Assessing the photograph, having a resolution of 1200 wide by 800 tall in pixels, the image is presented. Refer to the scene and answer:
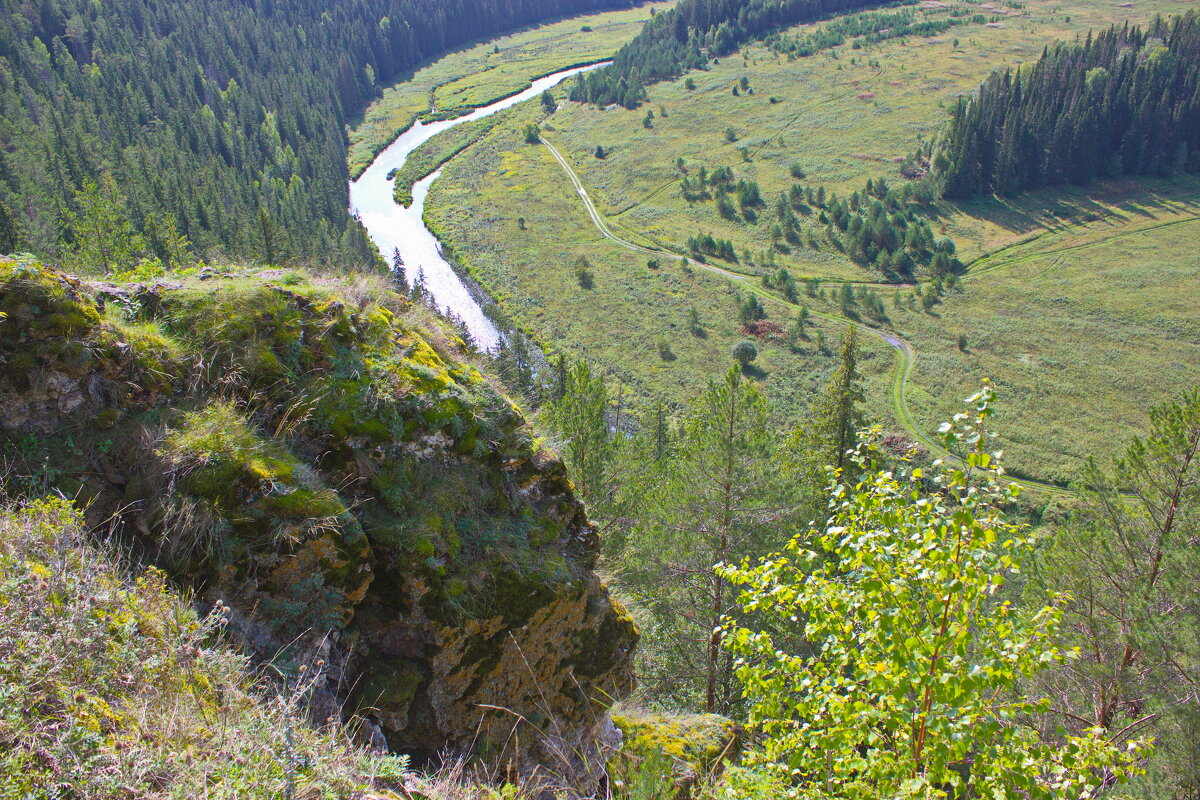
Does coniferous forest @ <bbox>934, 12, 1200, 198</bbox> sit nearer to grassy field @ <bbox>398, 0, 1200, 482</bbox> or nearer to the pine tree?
grassy field @ <bbox>398, 0, 1200, 482</bbox>

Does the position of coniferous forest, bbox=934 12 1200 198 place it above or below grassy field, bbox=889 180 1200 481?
above

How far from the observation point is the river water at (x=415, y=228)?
231 ft

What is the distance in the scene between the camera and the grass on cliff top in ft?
14.8

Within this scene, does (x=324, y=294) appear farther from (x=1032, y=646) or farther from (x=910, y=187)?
(x=910, y=187)

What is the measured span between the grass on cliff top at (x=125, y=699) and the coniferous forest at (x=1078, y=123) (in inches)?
4225

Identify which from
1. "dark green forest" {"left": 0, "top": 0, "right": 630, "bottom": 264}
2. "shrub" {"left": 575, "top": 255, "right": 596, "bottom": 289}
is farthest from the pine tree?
"shrub" {"left": 575, "top": 255, "right": 596, "bottom": 289}

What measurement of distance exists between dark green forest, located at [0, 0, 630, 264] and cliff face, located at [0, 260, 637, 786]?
3661cm

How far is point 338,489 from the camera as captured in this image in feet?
27.1

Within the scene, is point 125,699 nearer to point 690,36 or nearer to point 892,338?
point 892,338

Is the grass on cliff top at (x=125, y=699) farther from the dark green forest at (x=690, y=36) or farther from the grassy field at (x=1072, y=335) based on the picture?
the dark green forest at (x=690, y=36)

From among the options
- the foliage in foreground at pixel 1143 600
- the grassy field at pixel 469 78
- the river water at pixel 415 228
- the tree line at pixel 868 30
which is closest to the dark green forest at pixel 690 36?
the tree line at pixel 868 30

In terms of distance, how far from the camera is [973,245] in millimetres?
83812

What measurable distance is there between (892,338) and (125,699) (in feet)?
227

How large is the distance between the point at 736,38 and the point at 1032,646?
18485 centimetres
